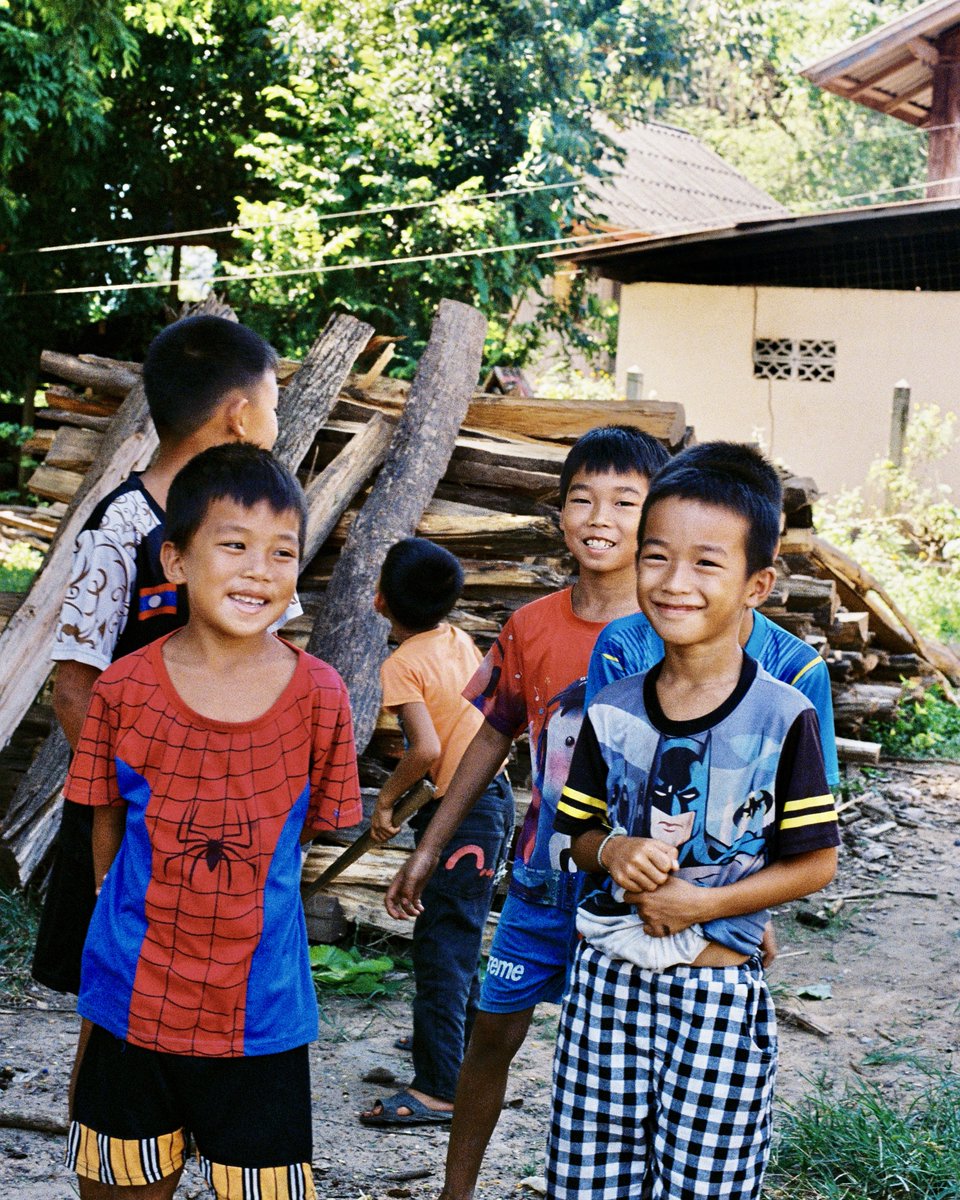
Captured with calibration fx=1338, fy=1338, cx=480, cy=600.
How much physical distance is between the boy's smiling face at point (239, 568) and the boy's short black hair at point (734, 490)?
0.66 metres

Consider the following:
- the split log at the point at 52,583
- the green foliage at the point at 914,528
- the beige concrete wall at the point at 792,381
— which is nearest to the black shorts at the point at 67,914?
the split log at the point at 52,583

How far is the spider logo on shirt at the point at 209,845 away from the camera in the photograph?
2.28m

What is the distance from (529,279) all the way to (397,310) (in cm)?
164

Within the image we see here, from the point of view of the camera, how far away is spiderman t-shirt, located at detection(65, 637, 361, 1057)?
2.27 m

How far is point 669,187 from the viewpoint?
79.4 feet

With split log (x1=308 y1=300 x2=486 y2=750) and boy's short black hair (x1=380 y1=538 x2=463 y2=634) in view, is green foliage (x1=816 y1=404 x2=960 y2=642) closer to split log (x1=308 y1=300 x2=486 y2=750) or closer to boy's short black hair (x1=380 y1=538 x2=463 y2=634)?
split log (x1=308 y1=300 x2=486 y2=750)

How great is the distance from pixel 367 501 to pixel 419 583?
2055 millimetres

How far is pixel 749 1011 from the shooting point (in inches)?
86.7

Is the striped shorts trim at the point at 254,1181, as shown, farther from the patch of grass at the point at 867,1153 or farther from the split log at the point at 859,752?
the split log at the point at 859,752

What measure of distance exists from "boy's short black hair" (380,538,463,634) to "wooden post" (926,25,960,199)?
15533 millimetres

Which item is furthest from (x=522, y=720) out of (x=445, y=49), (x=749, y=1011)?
(x=445, y=49)

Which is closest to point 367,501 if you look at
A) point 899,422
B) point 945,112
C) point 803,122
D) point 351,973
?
point 351,973

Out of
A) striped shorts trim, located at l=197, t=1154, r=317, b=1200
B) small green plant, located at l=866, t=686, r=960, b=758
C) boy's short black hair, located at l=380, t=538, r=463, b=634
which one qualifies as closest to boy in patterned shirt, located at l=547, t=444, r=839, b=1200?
striped shorts trim, located at l=197, t=1154, r=317, b=1200

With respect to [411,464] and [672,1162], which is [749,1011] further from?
[411,464]
